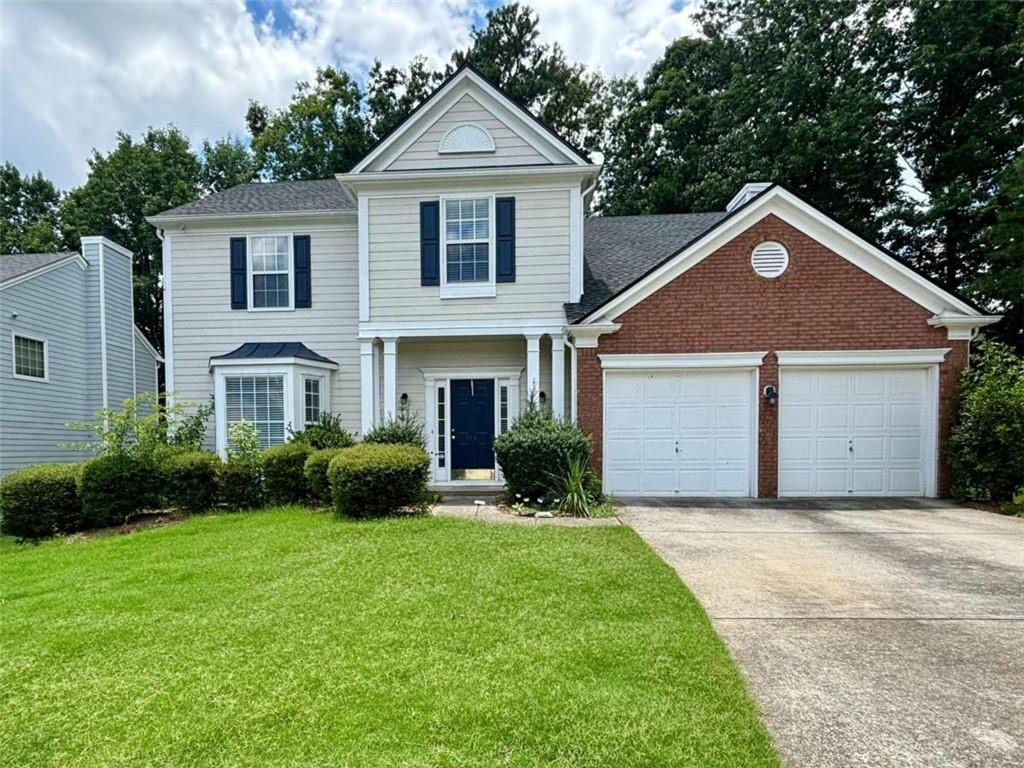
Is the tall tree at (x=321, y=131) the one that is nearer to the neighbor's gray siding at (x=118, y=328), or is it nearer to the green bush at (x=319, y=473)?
the neighbor's gray siding at (x=118, y=328)

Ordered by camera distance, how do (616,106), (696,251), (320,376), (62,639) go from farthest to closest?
(616,106)
(320,376)
(696,251)
(62,639)

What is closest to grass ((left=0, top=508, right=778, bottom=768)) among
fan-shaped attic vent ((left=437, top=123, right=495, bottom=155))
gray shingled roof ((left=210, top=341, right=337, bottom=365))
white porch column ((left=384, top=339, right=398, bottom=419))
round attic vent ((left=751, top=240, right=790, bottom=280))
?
white porch column ((left=384, top=339, right=398, bottom=419))

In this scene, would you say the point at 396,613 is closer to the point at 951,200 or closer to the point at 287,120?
the point at 951,200

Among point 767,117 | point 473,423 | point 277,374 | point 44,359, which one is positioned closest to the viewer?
point 277,374

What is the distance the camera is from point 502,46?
2427 cm

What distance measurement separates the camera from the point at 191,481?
334 inches

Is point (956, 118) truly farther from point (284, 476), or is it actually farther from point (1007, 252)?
point (284, 476)

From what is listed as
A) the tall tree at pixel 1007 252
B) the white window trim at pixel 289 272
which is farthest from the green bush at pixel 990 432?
the white window trim at pixel 289 272

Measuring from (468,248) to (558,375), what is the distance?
3.19 metres

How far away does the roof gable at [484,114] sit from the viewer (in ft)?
33.0

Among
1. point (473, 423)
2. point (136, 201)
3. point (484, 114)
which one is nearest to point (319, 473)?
point (473, 423)

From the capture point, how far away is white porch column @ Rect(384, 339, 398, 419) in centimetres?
1041

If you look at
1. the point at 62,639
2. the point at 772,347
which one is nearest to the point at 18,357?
the point at 62,639

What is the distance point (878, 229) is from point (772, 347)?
12612 millimetres
